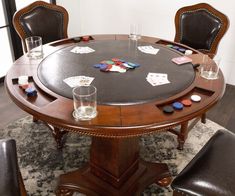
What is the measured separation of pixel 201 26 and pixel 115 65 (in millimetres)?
1123

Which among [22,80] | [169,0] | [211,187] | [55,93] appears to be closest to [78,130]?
[55,93]

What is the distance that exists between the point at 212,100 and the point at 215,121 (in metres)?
1.33

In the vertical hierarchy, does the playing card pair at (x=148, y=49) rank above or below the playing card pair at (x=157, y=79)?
above

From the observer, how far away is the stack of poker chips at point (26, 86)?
52.3 inches

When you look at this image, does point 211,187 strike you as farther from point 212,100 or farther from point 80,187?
point 80,187

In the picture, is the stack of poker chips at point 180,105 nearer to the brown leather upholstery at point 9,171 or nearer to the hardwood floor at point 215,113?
the brown leather upholstery at point 9,171

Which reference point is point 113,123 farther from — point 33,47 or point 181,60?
point 33,47

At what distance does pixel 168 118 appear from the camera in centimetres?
117

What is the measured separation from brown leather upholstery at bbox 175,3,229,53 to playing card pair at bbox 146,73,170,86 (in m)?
0.89

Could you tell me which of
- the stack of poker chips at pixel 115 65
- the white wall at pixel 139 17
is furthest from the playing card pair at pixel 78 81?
the white wall at pixel 139 17

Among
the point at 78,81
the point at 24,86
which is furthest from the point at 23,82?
the point at 78,81

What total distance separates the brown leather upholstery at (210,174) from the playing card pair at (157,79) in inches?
16.5

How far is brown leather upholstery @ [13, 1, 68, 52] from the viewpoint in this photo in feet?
7.45

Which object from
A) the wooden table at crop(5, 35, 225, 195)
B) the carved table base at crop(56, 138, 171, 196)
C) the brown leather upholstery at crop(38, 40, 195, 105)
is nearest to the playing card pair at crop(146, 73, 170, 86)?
the brown leather upholstery at crop(38, 40, 195, 105)
